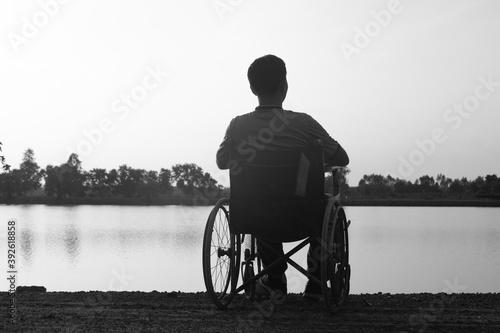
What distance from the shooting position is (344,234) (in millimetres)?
3537

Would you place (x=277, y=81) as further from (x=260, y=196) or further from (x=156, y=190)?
(x=156, y=190)

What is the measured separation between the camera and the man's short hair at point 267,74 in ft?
11.5

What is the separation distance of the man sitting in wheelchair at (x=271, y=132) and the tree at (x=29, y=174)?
63.9 metres

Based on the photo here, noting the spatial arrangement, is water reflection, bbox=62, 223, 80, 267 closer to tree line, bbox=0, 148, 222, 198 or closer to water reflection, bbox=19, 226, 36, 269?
water reflection, bbox=19, 226, 36, 269

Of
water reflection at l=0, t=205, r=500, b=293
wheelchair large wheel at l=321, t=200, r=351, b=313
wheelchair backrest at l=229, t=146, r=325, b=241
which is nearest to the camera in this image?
wheelchair large wheel at l=321, t=200, r=351, b=313

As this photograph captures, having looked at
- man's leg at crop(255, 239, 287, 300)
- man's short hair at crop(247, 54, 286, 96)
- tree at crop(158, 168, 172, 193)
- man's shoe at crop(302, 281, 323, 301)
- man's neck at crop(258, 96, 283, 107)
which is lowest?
man's shoe at crop(302, 281, 323, 301)

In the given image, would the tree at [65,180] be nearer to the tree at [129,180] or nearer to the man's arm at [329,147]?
the tree at [129,180]

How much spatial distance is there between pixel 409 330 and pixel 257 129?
1.45 meters

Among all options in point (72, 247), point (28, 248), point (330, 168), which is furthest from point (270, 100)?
point (72, 247)

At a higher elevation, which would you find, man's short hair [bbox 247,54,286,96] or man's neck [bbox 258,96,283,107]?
man's short hair [bbox 247,54,286,96]

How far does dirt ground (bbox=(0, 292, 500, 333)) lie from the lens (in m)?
2.88

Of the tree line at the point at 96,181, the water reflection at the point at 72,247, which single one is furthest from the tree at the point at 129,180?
the water reflection at the point at 72,247

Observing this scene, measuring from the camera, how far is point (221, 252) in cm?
341

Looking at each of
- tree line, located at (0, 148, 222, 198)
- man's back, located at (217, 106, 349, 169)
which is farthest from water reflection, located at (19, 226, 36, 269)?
tree line, located at (0, 148, 222, 198)
